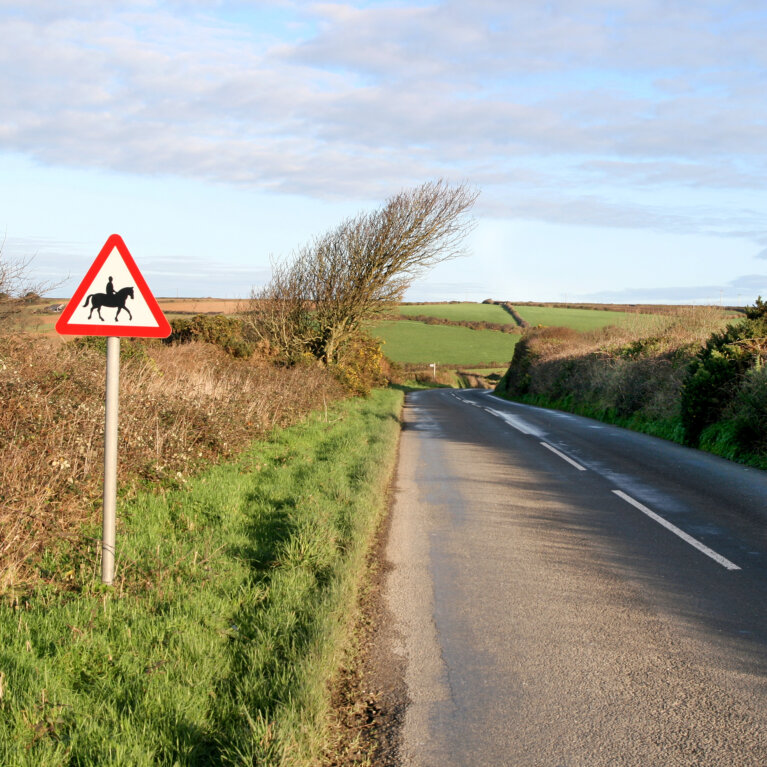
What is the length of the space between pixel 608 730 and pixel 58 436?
216 inches

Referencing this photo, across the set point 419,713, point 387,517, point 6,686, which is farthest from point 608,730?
point 387,517

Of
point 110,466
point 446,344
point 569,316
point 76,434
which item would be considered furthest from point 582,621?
point 569,316

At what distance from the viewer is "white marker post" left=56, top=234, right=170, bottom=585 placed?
193 inches

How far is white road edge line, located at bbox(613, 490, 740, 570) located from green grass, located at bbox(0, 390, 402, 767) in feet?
10.9

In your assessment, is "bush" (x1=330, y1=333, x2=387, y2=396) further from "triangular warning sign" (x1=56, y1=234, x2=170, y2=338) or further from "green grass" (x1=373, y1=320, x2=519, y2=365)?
"green grass" (x1=373, y1=320, x2=519, y2=365)

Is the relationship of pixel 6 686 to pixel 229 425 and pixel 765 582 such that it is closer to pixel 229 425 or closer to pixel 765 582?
pixel 765 582

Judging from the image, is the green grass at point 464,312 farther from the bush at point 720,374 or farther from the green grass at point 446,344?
the bush at point 720,374

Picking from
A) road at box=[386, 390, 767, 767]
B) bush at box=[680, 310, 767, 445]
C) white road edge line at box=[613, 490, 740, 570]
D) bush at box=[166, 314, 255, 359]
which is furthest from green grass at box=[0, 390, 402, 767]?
bush at box=[166, 314, 255, 359]

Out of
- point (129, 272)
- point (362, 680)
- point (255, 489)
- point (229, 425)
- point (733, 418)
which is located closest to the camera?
point (362, 680)

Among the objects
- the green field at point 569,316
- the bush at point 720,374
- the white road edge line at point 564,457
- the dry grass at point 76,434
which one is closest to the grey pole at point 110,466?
the dry grass at point 76,434

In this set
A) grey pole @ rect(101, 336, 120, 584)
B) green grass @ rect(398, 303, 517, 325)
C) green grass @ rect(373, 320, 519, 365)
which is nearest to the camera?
grey pole @ rect(101, 336, 120, 584)

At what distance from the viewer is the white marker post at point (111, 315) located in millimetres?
4891

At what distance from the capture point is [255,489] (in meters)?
8.48

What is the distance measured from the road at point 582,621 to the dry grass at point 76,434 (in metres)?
2.88
